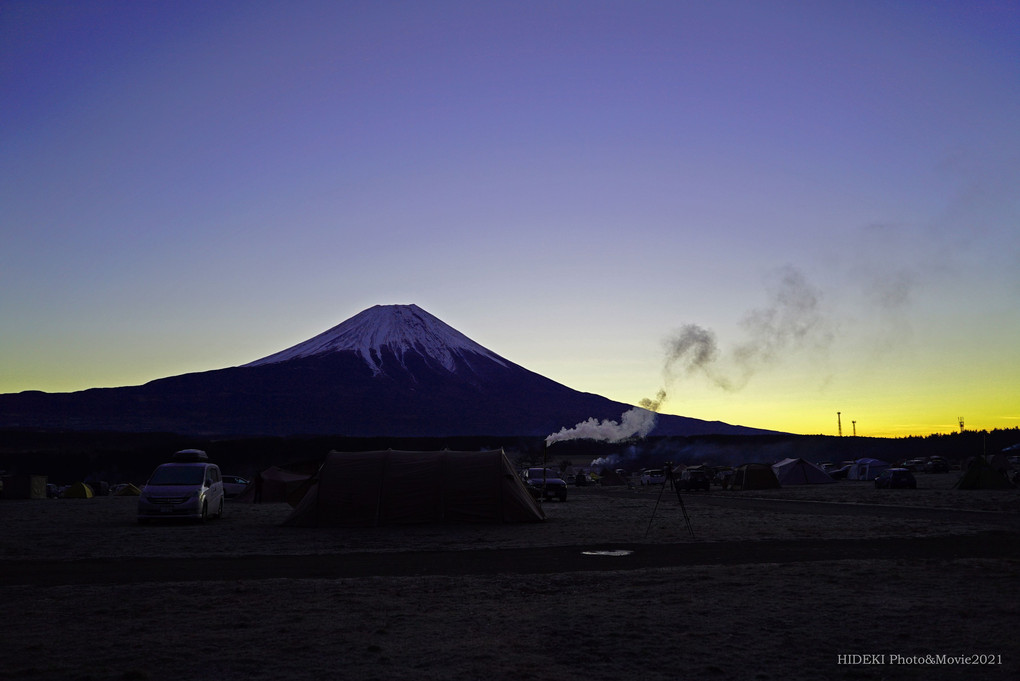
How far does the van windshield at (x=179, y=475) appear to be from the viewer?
2670cm

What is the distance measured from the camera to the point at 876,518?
25484mm

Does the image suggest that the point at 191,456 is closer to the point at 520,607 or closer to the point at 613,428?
the point at 520,607

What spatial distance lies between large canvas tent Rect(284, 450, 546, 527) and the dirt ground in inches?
190

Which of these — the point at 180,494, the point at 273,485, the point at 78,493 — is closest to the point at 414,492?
the point at 180,494

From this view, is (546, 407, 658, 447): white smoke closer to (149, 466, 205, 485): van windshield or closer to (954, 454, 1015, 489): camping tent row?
(954, 454, 1015, 489): camping tent row

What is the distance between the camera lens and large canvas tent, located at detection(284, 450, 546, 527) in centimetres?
2527

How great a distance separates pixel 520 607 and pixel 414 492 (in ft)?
50.7

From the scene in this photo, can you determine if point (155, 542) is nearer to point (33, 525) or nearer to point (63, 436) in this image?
point (33, 525)

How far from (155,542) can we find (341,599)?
10.4 m

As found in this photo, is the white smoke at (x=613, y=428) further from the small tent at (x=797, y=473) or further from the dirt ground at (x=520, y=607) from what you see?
the dirt ground at (x=520, y=607)

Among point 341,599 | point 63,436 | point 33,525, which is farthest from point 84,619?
point 63,436

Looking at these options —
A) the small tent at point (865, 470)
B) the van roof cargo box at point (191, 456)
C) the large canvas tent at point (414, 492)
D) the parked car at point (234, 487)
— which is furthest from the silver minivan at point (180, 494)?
the small tent at point (865, 470)

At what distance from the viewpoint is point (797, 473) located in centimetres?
6191

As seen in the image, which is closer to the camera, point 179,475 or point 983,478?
point 179,475
